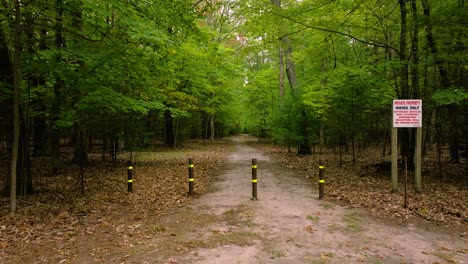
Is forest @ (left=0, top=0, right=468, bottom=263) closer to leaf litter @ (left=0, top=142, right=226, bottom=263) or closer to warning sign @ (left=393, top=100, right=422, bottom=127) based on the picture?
leaf litter @ (left=0, top=142, right=226, bottom=263)

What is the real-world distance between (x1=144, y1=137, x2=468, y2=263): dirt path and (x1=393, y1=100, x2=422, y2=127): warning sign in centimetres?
277

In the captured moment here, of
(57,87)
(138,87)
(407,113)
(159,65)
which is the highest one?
(159,65)

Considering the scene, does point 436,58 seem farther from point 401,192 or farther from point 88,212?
point 88,212

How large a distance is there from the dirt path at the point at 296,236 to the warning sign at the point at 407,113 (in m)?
2.77

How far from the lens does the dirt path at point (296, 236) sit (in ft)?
16.6

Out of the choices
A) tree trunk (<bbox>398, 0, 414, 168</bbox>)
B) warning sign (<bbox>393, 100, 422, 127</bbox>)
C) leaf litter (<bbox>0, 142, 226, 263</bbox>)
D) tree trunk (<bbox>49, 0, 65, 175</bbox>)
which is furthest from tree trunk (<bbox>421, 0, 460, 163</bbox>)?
tree trunk (<bbox>49, 0, 65, 175</bbox>)

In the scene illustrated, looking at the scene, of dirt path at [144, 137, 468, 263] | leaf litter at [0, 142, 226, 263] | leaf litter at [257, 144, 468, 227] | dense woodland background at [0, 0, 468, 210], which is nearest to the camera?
dirt path at [144, 137, 468, 263]

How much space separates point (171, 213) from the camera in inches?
305

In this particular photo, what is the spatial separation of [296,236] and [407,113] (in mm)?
4935

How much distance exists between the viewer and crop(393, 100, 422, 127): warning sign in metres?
8.34

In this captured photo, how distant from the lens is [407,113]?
844cm

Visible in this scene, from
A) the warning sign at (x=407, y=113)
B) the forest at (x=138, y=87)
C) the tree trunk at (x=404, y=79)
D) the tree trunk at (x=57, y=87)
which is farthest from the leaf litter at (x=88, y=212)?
the tree trunk at (x=404, y=79)

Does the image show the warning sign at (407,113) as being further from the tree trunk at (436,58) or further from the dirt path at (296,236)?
the dirt path at (296,236)

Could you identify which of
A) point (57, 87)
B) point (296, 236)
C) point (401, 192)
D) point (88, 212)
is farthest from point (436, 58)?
point (57, 87)
